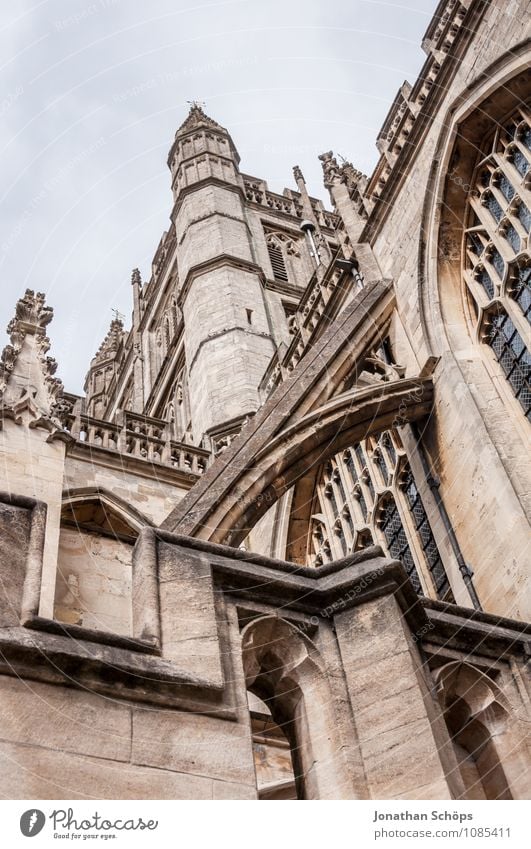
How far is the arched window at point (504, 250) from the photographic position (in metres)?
8.80

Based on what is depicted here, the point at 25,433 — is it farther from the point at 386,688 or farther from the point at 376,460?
the point at 386,688

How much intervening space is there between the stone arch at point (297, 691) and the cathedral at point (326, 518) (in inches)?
0.4

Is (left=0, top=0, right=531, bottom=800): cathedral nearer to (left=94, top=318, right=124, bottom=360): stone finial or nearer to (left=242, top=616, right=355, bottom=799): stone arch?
(left=242, top=616, right=355, bottom=799): stone arch

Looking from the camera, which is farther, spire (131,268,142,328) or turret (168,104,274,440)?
spire (131,268,142,328)

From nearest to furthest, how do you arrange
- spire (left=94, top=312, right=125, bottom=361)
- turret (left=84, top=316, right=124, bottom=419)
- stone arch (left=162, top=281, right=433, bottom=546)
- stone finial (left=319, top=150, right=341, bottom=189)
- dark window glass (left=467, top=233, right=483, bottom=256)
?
stone arch (left=162, top=281, right=433, bottom=546) < dark window glass (left=467, top=233, right=483, bottom=256) < stone finial (left=319, top=150, right=341, bottom=189) < turret (left=84, top=316, right=124, bottom=419) < spire (left=94, top=312, right=125, bottom=361)

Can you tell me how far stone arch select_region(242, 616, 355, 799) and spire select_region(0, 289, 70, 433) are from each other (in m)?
6.14

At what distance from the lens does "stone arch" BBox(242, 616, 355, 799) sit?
3.51m


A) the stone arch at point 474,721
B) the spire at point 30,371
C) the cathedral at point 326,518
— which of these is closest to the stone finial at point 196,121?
the cathedral at point 326,518

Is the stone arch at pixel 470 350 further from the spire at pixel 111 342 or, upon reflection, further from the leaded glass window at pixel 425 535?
the spire at pixel 111 342

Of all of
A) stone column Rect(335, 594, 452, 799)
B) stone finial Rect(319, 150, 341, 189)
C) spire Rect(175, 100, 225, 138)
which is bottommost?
stone column Rect(335, 594, 452, 799)

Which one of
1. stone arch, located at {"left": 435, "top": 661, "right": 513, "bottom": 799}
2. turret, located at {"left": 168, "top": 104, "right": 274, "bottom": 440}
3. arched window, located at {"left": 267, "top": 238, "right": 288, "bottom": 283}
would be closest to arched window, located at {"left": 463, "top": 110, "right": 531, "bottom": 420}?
stone arch, located at {"left": 435, "top": 661, "right": 513, "bottom": 799}

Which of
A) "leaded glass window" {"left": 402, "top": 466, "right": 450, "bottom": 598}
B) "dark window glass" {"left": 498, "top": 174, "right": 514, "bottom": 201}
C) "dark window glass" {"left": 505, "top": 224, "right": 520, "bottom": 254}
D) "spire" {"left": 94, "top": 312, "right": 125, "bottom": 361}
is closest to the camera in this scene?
"leaded glass window" {"left": 402, "top": 466, "right": 450, "bottom": 598}
